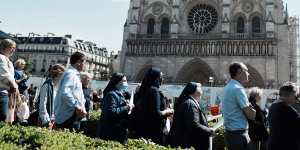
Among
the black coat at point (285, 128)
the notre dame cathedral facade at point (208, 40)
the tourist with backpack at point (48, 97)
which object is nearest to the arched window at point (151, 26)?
the notre dame cathedral facade at point (208, 40)

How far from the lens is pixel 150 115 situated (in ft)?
21.7

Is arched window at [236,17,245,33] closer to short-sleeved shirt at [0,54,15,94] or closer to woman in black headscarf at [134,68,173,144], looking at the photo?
woman in black headscarf at [134,68,173,144]

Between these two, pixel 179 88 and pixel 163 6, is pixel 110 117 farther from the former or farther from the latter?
pixel 163 6

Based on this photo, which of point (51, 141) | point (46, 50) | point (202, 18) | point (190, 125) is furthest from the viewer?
point (46, 50)

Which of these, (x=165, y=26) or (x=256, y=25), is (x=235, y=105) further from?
(x=165, y=26)

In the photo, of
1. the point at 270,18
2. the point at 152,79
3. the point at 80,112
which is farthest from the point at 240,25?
the point at 80,112

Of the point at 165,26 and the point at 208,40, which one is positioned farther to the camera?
the point at 165,26

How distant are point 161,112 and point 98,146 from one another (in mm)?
2086

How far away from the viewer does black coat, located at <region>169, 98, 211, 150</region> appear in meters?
6.18

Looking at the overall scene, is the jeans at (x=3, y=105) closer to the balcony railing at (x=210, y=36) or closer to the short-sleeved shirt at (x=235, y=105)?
the short-sleeved shirt at (x=235, y=105)

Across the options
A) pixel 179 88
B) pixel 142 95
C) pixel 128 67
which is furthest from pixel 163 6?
pixel 142 95

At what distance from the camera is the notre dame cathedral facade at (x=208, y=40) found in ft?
122

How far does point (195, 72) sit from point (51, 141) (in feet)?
119

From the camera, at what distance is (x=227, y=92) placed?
244 inches
